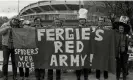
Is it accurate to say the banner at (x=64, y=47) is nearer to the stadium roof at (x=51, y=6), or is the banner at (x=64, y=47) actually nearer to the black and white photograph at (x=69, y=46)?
the black and white photograph at (x=69, y=46)

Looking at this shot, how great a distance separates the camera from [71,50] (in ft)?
25.0

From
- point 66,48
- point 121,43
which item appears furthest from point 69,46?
point 121,43

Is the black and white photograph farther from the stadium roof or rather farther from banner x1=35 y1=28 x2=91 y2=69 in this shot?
the stadium roof

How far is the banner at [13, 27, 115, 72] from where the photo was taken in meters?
7.39

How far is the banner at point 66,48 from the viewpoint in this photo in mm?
7395

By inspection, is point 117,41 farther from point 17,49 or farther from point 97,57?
point 17,49

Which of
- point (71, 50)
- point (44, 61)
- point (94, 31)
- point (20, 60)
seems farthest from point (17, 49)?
point (94, 31)

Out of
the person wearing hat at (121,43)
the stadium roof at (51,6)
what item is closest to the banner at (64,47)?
the person wearing hat at (121,43)

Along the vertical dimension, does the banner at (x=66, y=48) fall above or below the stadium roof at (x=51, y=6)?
below

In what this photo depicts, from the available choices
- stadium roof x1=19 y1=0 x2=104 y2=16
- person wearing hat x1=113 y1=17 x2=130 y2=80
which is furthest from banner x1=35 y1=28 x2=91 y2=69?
stadium roof x1=19 y1=0 x2=104 y2=16

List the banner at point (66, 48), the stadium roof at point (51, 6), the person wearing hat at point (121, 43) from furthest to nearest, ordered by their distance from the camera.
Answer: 1. the stadium roof at point (51, 6)
2. the person wearing hat at point (121, 43)
3. the banner at point (66, 48)

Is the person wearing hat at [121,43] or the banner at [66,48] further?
the person wearing hat at [121,43]

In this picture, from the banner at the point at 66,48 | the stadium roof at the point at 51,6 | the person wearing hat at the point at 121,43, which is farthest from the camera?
the stadium roof at the point at 51,6

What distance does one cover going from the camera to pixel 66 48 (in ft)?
25.1
